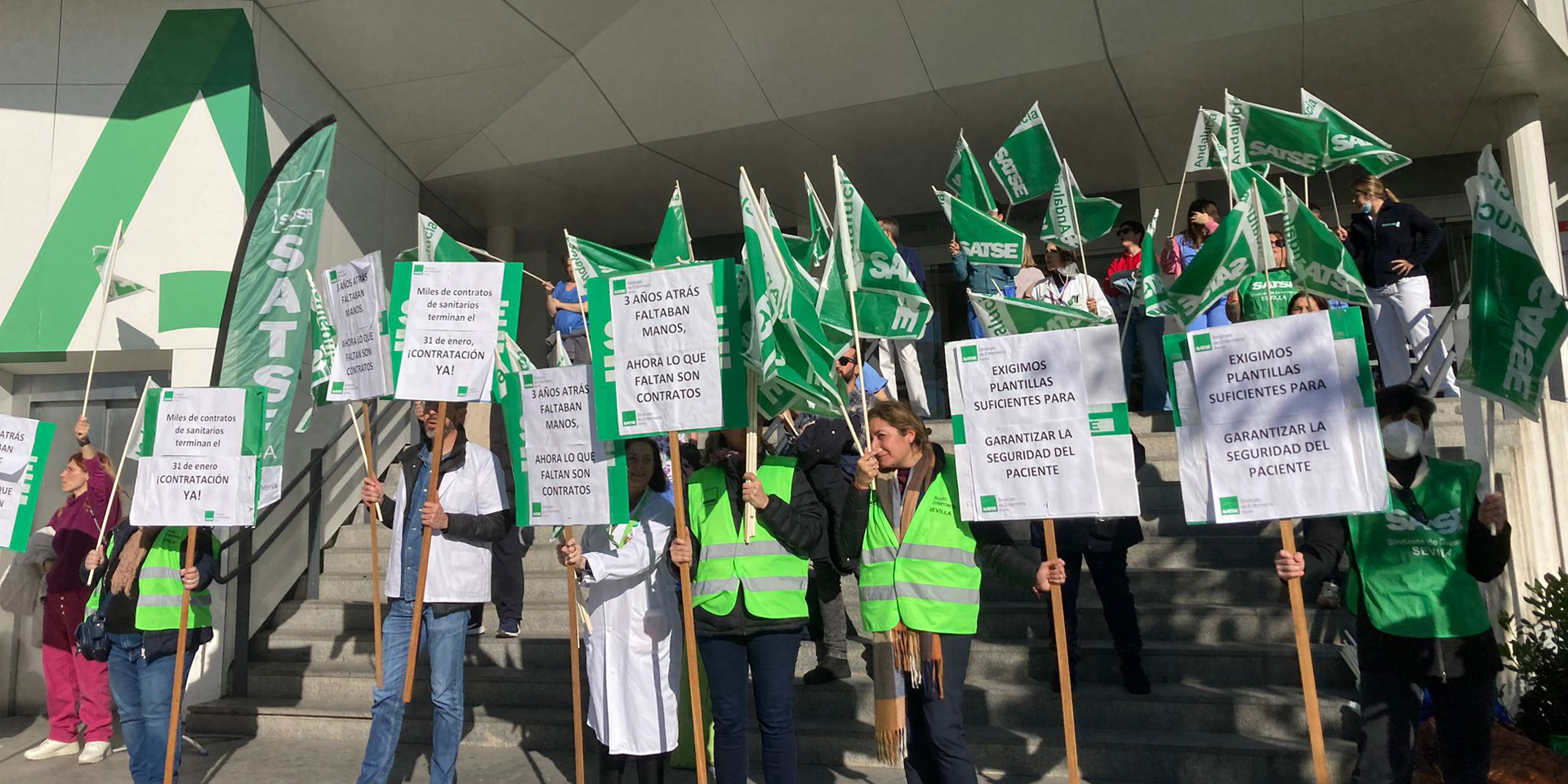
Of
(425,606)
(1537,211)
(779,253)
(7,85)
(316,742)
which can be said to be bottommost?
(316,742)

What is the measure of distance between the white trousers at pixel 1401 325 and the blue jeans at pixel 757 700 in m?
5.94

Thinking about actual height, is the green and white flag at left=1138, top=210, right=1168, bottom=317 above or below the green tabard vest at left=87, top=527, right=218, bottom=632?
above

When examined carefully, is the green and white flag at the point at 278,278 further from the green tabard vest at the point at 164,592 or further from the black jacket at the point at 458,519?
the black jacket at the point at 458,519

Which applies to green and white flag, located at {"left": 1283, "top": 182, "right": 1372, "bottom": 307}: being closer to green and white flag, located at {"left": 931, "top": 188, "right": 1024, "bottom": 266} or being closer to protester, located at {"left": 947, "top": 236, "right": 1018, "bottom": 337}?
green and white flag, located at {"left": 931, "top": 188, "right": 1024, "bottom": 266}

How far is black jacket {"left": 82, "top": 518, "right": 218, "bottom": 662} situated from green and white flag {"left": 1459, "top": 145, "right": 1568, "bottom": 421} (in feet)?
19.8

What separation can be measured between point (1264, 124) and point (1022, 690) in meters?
3.72

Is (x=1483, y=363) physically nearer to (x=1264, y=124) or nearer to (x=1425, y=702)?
(x=1425, y=702)

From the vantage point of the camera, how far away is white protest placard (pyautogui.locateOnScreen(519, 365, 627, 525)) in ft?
16.1

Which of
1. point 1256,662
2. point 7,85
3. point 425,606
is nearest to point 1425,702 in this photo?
point 1256,662

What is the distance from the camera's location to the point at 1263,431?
381 cm

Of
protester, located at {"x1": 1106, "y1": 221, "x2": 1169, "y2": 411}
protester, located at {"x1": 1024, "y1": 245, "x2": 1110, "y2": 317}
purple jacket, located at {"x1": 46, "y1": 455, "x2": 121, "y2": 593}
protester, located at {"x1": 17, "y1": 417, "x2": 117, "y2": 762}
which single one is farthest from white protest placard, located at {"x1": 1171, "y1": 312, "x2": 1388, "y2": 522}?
purple jacket, located at {"x1": 46, "y1": 455, "x2": 121, "y2": 593}

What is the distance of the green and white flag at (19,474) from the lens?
6312mm

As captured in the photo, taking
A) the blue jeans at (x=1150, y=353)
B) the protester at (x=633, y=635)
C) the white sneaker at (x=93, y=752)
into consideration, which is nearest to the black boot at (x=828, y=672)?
the protester at (x=633, y=635)

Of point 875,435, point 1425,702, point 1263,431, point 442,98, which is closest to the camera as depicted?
point 1263,431
